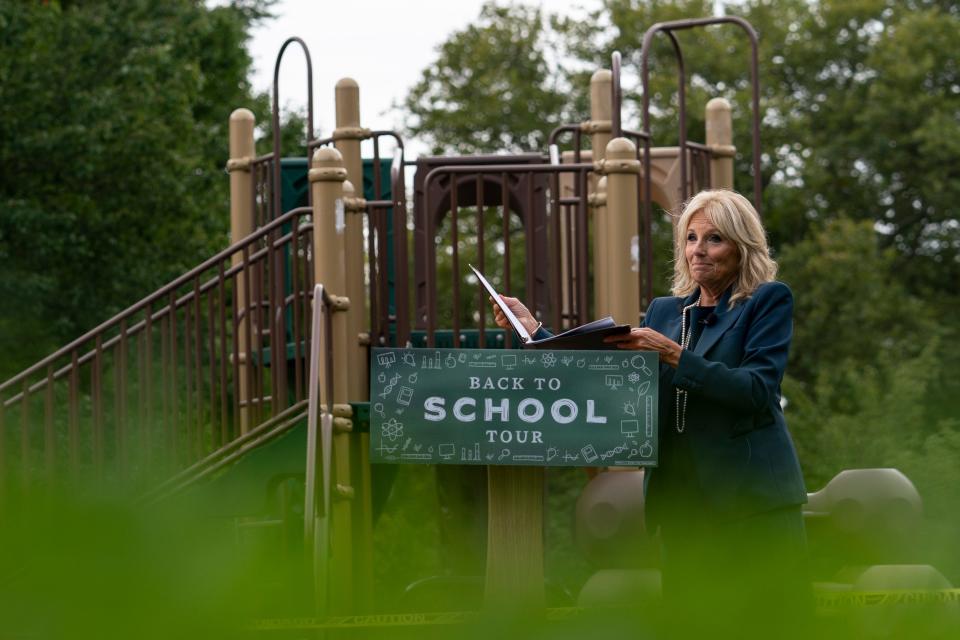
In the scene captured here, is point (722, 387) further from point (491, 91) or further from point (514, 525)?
point (491, 91)

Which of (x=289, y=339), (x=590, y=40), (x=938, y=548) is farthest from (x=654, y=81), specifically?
(x=938, y=548)

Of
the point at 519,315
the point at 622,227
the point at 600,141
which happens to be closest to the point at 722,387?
the point at 519,315

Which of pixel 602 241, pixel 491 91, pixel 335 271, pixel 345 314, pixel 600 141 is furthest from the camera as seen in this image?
pixel 491 91

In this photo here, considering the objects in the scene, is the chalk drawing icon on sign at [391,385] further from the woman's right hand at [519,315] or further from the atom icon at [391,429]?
the woman's right hand at [519,315]

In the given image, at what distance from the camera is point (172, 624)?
88 centimetres

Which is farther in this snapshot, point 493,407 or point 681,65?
point 681,65

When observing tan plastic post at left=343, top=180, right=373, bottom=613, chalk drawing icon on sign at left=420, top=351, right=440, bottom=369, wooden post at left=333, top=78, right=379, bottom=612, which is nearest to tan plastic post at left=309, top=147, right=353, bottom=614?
wooden post at left=333, top=78, right=379, bottom=612

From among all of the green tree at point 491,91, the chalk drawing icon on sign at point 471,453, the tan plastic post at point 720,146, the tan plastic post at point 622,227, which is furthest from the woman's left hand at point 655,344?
the green tree at point 491,91

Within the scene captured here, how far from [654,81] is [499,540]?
82.9 ft

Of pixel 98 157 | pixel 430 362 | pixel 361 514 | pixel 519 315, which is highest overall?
pixel 98 157

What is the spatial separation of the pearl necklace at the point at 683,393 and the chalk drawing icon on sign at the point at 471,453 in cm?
45

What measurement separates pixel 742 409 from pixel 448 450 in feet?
2.25

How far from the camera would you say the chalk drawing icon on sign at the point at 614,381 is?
3.41 m

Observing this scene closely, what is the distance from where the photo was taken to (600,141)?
29.8 ft
